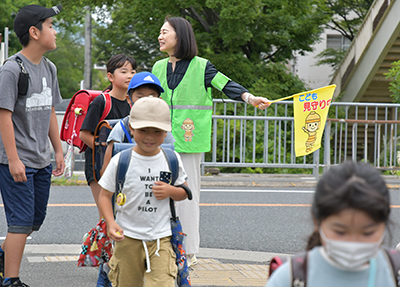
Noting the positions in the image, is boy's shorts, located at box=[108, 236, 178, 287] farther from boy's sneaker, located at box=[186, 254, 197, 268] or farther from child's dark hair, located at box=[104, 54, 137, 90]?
child's dark hair, located at box=[104, 54, 137, 90]

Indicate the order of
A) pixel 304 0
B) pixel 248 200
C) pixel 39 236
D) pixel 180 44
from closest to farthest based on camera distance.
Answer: pixel 180 44 < pixel 39 236 < pixel 248 200 < pixel 304 0

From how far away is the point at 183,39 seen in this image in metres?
4.54

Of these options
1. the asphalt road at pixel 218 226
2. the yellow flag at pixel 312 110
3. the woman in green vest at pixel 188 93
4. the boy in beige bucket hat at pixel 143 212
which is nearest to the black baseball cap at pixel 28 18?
the woman in green vest at pixel 188 93

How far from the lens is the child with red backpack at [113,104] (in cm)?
420

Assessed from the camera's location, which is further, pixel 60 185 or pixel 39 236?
pixel 60 185

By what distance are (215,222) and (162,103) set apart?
3904 mm

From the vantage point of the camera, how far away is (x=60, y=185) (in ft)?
32.2

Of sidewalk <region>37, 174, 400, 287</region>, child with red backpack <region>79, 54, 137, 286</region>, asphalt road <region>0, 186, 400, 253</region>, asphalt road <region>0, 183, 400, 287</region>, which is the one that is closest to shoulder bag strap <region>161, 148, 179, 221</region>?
child with red backpack <region>79, 54, 137, 286</region>

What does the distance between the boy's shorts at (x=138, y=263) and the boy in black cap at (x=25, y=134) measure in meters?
1.06

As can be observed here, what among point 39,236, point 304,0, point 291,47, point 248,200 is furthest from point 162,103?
point 291,47

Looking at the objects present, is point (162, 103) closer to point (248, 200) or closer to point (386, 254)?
point (386, 254)

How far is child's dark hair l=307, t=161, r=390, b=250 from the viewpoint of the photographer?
1.58m

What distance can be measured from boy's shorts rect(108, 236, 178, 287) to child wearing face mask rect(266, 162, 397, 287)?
4.84 feet

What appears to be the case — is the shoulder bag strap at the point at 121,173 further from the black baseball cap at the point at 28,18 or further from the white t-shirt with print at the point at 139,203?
the black baseball cap at the point at 28,18
